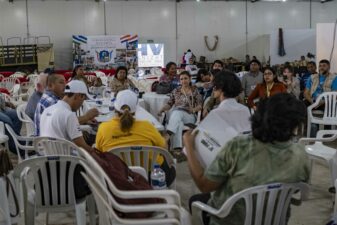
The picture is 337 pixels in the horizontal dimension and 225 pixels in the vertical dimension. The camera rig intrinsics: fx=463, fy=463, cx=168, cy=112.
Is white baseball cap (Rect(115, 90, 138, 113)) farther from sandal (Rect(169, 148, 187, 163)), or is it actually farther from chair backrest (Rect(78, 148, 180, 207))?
sandal (Rect(169, 148, 187, 163))

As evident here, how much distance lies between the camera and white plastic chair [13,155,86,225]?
106 inches

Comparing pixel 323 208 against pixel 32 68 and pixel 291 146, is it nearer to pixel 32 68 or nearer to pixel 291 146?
pixel 291 146

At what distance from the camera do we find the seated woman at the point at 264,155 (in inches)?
77.2

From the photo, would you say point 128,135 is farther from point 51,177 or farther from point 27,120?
point 27,120

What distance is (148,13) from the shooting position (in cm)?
1709

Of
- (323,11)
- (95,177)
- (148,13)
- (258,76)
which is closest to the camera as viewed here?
(95,177)

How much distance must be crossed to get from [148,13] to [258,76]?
37.1ft

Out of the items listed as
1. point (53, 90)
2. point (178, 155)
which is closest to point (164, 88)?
point (178, 155)

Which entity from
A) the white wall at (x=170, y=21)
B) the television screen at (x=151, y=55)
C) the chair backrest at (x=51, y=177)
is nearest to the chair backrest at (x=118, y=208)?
the chair backrest at (x=51, y=177)

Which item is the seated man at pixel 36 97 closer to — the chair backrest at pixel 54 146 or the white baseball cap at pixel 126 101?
the chair backrest at pixel 54 146

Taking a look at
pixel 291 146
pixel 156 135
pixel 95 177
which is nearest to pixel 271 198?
pixel 291 146

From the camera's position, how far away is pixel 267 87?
580 centimetres

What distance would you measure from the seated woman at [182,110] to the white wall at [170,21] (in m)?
11.4

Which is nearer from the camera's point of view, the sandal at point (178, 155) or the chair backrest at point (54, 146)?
the chair backrest at point (54, 146)
